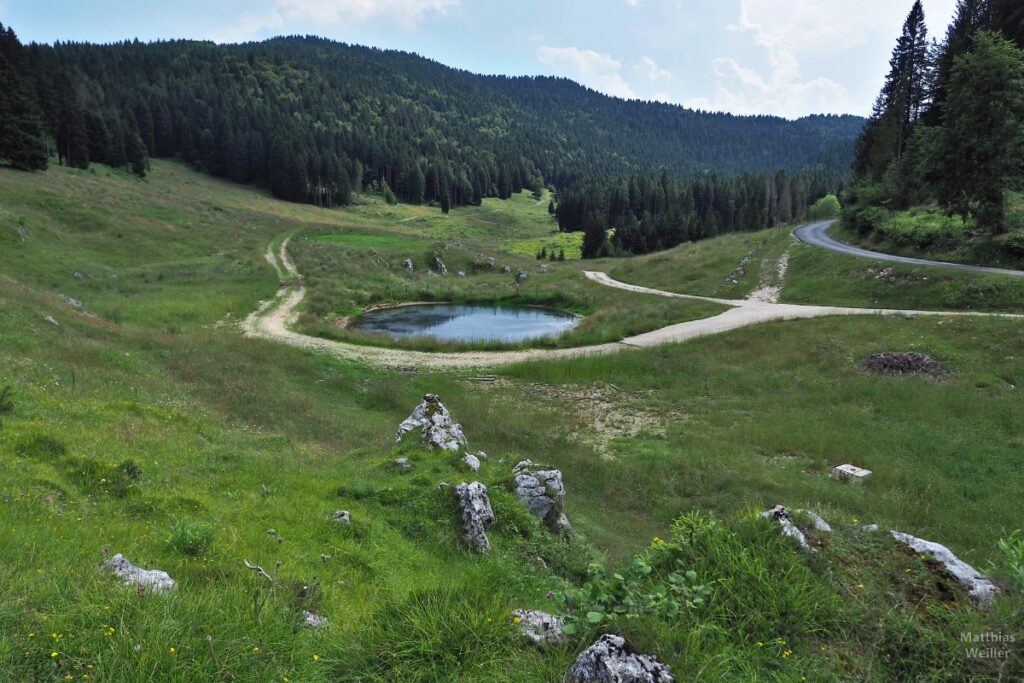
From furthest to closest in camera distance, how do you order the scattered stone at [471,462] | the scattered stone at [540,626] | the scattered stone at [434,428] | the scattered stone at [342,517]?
the scattered stone at [434,428] < the scattered stone at [471,462] < the scattered stone at [342,517] < the scattered stone at [540,626]

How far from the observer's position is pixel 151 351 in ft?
84.7

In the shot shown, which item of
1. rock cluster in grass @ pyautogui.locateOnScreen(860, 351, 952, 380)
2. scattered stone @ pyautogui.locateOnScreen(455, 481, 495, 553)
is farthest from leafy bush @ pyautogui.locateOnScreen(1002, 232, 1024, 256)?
scattered stone @ pyautogui.locateOnScreen(455, 481, 495, 553)

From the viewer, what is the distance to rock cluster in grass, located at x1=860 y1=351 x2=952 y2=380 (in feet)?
82.2

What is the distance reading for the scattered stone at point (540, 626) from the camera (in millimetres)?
5074

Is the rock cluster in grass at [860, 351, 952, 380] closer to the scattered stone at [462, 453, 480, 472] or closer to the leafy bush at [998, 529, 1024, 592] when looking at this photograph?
the leafy bush at [998, 529, 1024, 592]

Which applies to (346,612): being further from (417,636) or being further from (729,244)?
(729,244)

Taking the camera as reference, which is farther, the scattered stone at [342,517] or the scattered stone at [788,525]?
the scattered stone at [342,517]

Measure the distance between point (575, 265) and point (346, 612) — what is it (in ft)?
330

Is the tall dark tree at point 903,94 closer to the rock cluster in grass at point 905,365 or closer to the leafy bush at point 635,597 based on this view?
the rock cluster in grass at point 905,365

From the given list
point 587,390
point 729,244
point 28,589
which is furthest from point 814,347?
point 729,244

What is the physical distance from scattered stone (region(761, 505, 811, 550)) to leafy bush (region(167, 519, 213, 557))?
784 cm

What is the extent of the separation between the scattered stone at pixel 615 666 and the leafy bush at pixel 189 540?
5.42m

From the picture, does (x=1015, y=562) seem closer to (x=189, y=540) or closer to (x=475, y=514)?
(x=475, y=514)

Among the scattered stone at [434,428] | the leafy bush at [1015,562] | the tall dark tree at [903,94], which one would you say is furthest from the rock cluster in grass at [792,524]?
the tall dark tree at [903,94]
